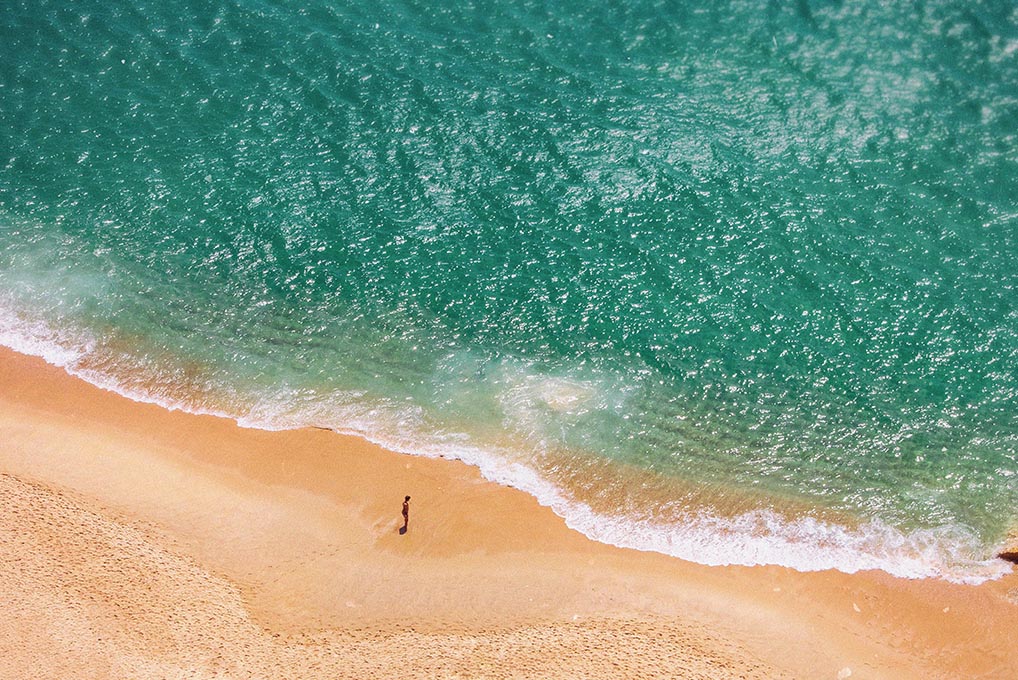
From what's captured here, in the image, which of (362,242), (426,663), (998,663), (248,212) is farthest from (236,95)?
Result: (998,663)

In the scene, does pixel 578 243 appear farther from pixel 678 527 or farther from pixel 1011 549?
pixel 1011 549

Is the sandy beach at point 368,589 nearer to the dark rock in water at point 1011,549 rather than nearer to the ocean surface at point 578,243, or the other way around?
the dark rock in water at point 1011,549

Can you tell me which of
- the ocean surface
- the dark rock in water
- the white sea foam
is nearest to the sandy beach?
the white sea foam

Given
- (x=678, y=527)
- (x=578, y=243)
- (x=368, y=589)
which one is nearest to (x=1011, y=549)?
(x=678, y=527)

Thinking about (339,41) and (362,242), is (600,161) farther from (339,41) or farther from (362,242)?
(339,41)

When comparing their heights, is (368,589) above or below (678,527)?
below
